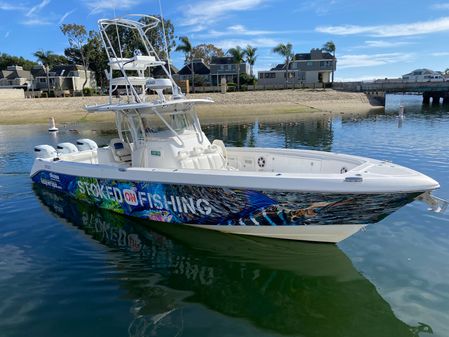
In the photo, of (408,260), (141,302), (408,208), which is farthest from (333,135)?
(141,302)

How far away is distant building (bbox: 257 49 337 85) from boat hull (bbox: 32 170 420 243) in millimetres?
68107

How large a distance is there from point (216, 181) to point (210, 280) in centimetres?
186

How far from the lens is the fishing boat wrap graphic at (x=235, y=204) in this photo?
6.54 m

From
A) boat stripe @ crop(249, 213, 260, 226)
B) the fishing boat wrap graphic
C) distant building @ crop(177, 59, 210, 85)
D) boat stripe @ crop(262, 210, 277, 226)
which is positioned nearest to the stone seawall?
distant building @ crop(177, 59, 210, 85)

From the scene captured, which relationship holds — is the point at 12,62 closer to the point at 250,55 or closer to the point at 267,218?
the point at 250,55

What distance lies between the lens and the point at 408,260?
7.03 meters

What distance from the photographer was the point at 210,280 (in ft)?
21.5

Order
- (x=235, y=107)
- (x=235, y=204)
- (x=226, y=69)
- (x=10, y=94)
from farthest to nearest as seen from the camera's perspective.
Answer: (x=226, y=69)
(x=10, y=94)
(x=235, y=107)
(x=235, y=204)

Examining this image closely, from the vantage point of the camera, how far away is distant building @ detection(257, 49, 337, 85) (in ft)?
241

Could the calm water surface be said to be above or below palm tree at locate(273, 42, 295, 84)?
below

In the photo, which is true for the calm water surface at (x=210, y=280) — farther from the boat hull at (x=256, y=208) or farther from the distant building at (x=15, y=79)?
the distant building at (x=15, y=79)

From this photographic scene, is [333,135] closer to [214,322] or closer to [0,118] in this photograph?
[214,322]

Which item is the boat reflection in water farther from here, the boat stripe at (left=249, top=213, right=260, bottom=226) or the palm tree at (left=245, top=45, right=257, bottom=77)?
the palm tree at (left=245, top=45, right=257, bottom=77)

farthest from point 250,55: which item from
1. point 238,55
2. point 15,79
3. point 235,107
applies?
point 15,79
